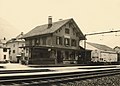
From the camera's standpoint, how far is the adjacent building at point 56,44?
3638 centimetres

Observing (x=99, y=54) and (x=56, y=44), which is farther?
(x=99, y=54)

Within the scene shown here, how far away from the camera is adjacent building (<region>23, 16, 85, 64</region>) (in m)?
36.4

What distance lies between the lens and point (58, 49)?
39.0 metres

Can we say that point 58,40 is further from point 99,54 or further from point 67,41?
point 99,54

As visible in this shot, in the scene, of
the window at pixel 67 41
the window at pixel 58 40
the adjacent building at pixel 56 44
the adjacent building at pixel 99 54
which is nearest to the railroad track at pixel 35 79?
Answer: the adjacent building at pixel 56 44

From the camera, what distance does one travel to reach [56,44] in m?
40.8

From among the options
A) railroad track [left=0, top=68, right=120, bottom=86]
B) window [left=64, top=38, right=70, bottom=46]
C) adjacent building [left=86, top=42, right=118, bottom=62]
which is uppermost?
window [left=64, top=38, right=70, bottom=46]

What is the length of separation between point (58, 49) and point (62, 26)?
5619mm

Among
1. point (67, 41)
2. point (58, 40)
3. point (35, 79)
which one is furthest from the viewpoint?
point (67, 41)

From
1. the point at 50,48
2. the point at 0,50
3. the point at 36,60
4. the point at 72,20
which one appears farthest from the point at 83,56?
the point at 0,50

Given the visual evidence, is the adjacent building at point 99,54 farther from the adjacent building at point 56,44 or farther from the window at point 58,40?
the window at point 58,40

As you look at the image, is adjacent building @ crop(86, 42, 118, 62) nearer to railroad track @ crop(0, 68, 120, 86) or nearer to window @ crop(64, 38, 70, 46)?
window @ crop(64, 38, 70, 46)

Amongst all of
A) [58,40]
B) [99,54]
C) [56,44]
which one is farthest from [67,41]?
[99,54]

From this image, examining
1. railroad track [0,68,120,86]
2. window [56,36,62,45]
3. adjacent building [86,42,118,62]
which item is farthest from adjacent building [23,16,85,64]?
adjacent building [86,42,118,62]
